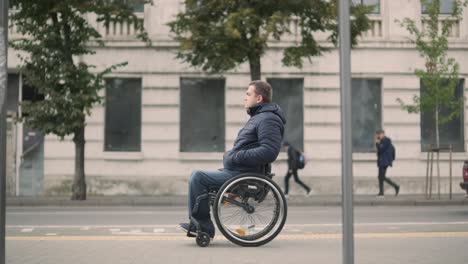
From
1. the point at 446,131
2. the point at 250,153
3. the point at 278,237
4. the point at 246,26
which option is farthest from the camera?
the point at 446,131

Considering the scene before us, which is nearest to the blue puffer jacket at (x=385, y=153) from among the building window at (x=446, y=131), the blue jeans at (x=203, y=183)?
the building window at (x=446, y=131)

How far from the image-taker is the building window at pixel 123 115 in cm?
2458

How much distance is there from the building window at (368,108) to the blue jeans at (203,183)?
1749 centimetres

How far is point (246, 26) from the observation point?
1895 centimetres

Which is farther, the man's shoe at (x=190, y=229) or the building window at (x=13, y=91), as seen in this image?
the building window at (x=13, y=91)

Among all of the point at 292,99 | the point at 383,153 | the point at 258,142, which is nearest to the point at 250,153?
the point at 258,142

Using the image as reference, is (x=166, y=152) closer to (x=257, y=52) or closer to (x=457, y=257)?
(x=257, y=52)

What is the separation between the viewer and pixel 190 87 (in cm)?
2473

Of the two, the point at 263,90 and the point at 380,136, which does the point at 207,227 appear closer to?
the point at 263,90

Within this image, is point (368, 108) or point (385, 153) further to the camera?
point (368, 108)

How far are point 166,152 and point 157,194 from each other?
138 cm

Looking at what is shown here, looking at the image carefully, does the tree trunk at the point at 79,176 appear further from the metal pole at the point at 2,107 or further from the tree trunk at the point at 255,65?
the metal pole at the point at 2,107

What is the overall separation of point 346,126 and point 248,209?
3452mm

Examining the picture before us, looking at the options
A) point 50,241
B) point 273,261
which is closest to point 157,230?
point 50,241
